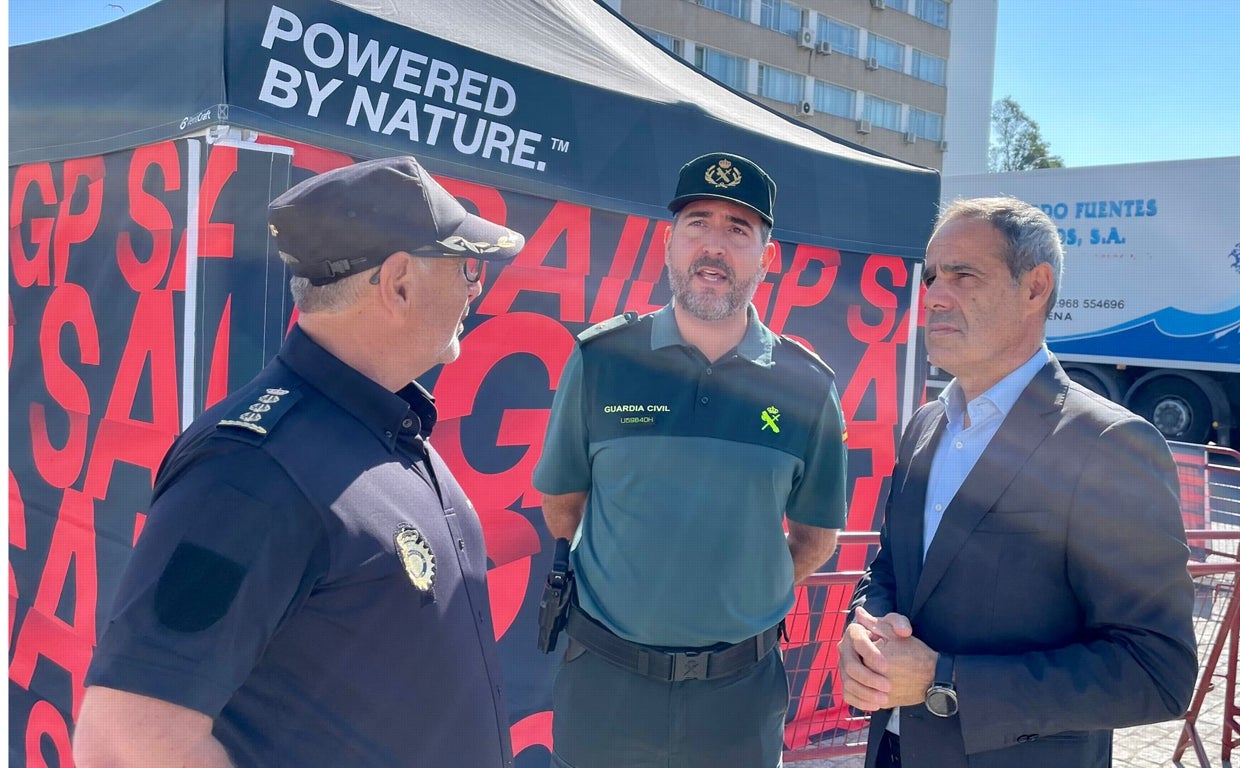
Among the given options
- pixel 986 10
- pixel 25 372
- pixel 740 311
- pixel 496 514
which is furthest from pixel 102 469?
pixel 986 10

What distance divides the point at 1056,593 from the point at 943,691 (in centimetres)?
26

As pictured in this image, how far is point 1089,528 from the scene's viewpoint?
4.73ft

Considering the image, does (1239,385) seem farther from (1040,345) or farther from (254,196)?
(254,196)

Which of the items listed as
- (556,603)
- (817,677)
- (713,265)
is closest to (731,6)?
(817,677)

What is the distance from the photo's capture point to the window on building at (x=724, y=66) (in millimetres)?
26766

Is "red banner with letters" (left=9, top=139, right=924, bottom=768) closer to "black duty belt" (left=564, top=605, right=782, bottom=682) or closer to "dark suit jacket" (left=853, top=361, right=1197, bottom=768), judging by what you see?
"black duty belt" (left=564, top=605, right=782, bottom=682)

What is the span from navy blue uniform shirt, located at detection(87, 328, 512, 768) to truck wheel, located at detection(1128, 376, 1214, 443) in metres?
A: 11.7

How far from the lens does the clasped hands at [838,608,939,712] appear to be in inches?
59.6

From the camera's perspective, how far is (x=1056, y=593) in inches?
59.1

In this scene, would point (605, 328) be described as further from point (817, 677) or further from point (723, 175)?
point (817, 677)

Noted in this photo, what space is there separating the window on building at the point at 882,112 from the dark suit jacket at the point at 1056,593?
3326 centimetres

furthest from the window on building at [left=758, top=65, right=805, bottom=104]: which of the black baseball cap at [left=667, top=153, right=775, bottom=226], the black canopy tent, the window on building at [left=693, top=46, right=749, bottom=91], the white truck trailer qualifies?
the black baseball cap at [left=667, top=153, right=775, bottom=226]

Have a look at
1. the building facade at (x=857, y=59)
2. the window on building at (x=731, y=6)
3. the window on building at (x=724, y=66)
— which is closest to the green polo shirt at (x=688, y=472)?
the building facade at (x=857, y=59)

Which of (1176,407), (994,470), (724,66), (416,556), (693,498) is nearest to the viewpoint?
(416,556)
